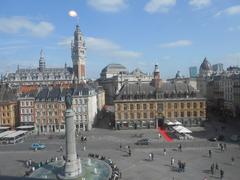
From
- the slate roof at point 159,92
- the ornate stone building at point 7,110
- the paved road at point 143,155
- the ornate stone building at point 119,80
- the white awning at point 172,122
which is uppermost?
the ornate stone building at point 119,80

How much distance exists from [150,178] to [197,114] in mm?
51308

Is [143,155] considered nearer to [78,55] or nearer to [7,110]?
[7,110]

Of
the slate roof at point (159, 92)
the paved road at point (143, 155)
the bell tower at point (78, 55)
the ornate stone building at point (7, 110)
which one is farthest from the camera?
the bell tower at point (78, 55)

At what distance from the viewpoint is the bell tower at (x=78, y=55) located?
18485cm

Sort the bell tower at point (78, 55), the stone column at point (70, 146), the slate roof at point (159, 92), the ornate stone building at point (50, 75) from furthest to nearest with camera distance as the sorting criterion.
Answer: the bell tower at point (78, 55) → the ornate stone building at point (50, 75) → the slate roof at point (159, 92) → the stone column at point (70, 146)

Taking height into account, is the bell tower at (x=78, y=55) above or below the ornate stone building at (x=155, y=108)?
above

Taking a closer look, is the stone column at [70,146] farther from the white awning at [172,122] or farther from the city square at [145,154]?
the white awning at [172,122]

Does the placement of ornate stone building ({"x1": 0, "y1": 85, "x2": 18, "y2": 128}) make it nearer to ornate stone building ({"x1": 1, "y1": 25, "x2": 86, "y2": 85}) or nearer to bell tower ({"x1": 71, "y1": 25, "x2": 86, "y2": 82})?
ornate stone building ({"x1": 1, "y1": 25, "x2": 86, "y2": 85})

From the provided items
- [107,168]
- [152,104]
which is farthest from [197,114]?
[107,168]

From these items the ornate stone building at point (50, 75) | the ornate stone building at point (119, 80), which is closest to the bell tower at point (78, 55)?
the ornate stone building at point (50, 75)

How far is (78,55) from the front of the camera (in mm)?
188125

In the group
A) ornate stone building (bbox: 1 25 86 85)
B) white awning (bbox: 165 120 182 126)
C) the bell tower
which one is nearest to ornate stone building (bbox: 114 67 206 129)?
white awning (bbox: 165 120 182 126)

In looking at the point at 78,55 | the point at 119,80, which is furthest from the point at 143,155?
the point at 78,55

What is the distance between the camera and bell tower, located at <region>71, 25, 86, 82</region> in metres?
185
